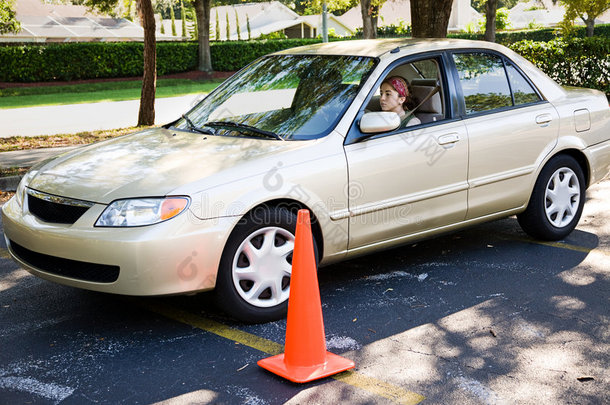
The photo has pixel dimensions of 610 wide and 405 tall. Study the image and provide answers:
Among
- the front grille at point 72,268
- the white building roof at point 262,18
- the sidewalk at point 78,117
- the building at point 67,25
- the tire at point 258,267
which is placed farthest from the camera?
the white building roof at point 262,18

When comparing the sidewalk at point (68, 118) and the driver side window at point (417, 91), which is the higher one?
the driver side window at point (417, 91)

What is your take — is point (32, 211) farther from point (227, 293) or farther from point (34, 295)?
point (227, 293)

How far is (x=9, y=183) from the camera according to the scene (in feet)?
29.6

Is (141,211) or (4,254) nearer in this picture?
(141,211)

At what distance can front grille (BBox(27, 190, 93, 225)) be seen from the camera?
13.8 ft

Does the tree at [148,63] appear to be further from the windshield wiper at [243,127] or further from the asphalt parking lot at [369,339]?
the windshield wiper at [243,127]

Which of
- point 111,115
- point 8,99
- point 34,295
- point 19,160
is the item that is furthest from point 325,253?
point 8,99

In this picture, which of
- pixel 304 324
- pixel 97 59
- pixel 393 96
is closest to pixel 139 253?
pixel 304 324

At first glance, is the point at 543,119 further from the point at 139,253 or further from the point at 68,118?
the point at 68,118

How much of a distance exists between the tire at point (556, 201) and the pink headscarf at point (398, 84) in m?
1.37

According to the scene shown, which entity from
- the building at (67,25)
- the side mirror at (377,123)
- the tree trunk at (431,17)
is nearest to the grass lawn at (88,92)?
the building at (67,25)

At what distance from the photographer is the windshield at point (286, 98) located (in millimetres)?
4941

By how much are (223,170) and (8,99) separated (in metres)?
24.7

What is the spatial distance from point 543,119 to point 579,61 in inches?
353
